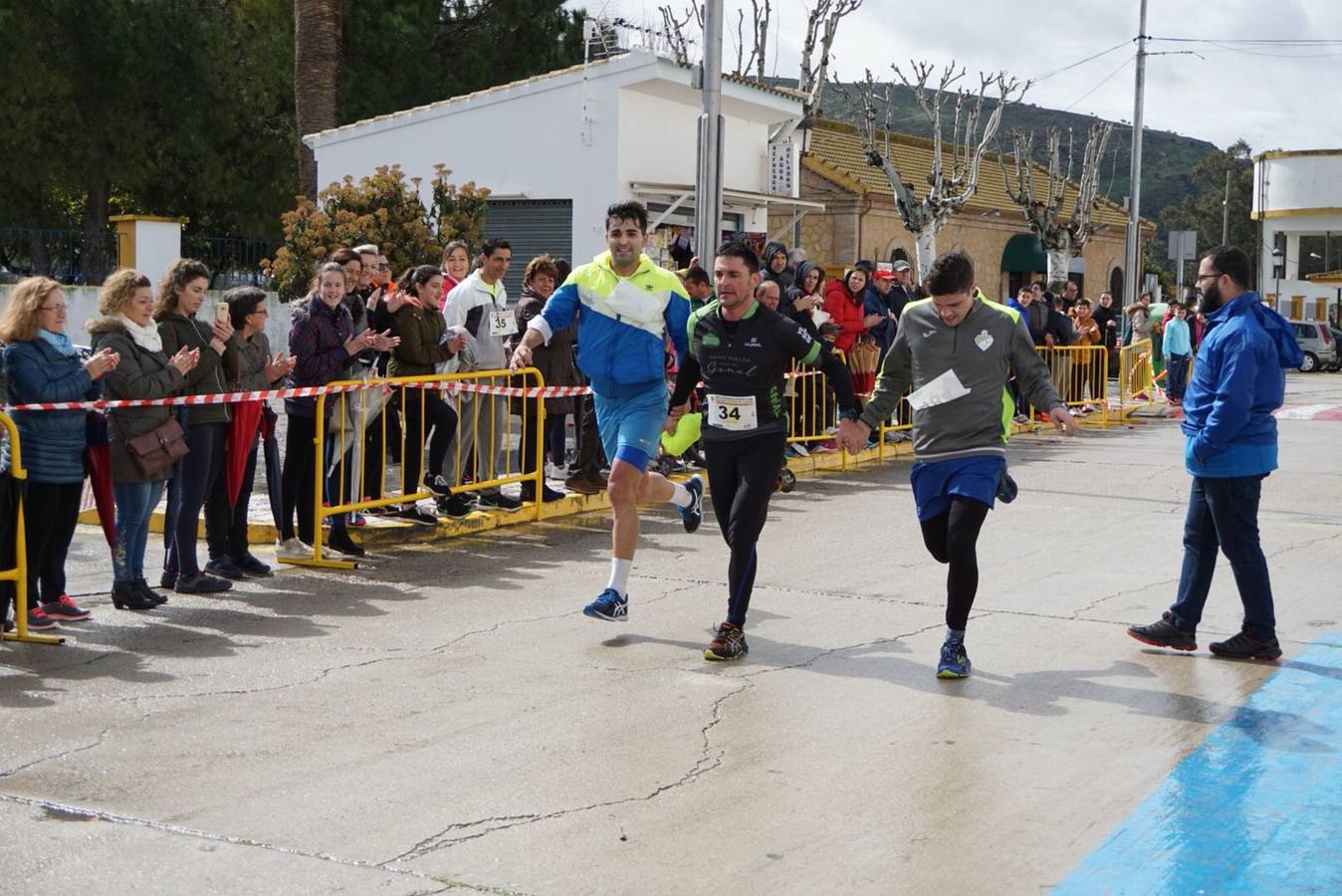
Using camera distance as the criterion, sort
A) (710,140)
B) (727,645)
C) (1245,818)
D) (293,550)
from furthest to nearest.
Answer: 1. (710,140)
2. (293,550)
3. (727,645)
4. (1245,818)

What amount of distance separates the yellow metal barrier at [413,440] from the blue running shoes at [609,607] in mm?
2415

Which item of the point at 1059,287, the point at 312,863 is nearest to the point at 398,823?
the point at 312,863

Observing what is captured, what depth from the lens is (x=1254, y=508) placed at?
739 cm

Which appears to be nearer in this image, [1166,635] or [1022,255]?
[1166,635]

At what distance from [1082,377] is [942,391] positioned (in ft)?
54.5

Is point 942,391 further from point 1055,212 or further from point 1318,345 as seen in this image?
point 1318,345

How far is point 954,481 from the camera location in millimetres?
7090

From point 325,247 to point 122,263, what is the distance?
3.24m

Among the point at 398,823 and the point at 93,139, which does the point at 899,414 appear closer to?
the point at 398,823

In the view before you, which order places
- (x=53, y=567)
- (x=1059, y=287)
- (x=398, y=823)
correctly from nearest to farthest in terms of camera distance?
(x=398, y=823), (x=53, y=567), (x=1059, y=287)

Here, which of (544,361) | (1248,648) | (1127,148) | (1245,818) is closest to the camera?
(1245,818)

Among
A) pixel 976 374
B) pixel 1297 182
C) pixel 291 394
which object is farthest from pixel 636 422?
pixel 1297 182

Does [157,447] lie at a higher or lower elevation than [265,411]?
A: lower

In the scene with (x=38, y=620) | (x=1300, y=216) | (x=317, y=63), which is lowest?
(x=38, y=620)
